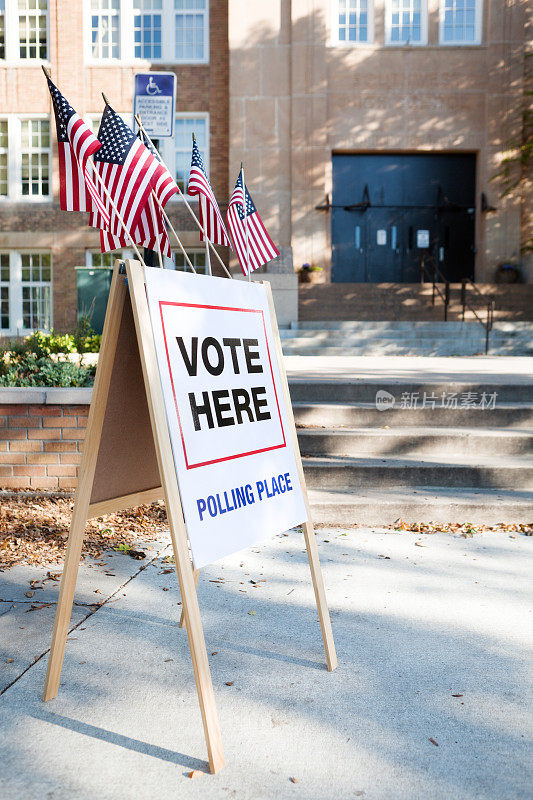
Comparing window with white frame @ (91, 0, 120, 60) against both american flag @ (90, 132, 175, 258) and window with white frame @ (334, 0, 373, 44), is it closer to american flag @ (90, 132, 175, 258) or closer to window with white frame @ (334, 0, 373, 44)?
window with white frame @ (334, 0, 373, 44)

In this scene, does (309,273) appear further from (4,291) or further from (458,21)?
(4,291)

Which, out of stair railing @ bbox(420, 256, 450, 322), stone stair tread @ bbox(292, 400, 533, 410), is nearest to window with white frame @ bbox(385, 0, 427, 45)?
stair railing @ bbox(420, 256, 450, 322)

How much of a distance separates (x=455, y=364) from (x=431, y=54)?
1325cm

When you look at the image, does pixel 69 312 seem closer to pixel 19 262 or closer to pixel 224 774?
pixel 19 262

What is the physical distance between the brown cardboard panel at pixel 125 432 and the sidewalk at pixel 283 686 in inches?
30.6

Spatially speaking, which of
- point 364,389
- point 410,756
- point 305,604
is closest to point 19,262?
point 364,389

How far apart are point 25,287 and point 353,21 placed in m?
12.7

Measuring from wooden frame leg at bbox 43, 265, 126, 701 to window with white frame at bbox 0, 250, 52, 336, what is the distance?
20.3m

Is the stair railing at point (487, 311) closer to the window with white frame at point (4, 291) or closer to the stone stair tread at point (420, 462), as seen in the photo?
the stone stair tread at point (420, 462)

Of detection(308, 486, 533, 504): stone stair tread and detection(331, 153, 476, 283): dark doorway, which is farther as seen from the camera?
detection(331, 153, 476, 283): dark doorway

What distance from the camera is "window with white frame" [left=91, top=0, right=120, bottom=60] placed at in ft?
70.2

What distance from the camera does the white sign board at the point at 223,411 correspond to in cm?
256

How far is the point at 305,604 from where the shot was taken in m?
3.76

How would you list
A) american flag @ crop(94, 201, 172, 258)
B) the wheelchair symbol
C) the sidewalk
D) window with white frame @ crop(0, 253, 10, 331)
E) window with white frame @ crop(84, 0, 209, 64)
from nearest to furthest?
1. the sidewalk
2. american flag @ crop(94, 201, 172, 258)
3. the wheelchair symbol
4. window with white frame @ crop(84, 0, 209, 64)
5. window with white frame @ crop(0, 253, 10, 331)
